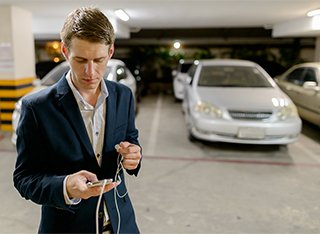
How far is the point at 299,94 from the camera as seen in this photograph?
6543 mm

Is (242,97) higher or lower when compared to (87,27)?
lower

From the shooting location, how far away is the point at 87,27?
1.02 metres

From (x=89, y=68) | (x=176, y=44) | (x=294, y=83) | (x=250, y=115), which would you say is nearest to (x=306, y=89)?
(x=294, y=83)

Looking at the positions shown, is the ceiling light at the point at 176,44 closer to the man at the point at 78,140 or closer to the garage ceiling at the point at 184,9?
the garage ceiling at the point at 184,9

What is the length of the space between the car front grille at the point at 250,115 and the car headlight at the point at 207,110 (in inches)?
8.1

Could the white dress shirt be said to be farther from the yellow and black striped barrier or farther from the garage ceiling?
the yellow and black striped barrier

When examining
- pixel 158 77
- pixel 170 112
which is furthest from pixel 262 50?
pixel 170 112

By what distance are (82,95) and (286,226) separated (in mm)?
2399

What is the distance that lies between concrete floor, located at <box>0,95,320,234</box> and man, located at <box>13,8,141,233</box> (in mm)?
1647

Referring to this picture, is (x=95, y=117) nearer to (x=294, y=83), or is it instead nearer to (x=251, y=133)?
(x=251, y=133)

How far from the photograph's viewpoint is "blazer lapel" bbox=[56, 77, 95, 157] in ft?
3.66

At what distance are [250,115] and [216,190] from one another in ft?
5.10

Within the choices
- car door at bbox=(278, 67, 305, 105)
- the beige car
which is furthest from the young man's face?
car door at bbox=(278, 67, 305, 105)

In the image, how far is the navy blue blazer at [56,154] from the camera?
1079 millimetres
